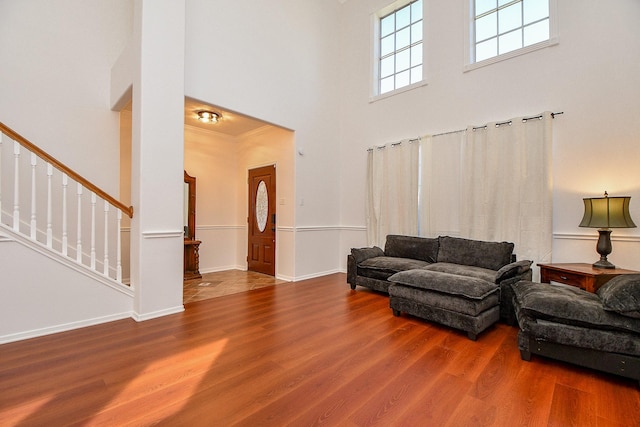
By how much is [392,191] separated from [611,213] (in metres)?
2.85

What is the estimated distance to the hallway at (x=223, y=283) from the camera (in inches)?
169

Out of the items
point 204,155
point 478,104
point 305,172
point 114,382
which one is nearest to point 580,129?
point 478,104

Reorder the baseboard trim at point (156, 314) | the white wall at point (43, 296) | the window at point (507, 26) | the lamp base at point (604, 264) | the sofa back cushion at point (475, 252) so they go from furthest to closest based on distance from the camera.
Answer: the window at point (507, 26) → the sofa back cushion at point (475, 252) → the baseboard trim at point (156, 314) → the lamp base at point (604, 264) → the white wall at point (43, 296)

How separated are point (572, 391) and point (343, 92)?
5790 millimetres

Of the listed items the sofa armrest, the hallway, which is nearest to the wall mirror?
the hallway

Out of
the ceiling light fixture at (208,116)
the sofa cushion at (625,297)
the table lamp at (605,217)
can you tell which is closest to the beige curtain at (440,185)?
the table lamp at (605,217)

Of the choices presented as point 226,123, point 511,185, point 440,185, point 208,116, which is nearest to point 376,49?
point 440,185

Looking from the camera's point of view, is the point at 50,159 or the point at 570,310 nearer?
the point at 570,310

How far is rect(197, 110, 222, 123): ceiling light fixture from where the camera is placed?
4.85m

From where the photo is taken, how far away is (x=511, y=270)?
10.2 ft

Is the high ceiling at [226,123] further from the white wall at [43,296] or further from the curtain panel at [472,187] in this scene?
the white wall at [43,296]

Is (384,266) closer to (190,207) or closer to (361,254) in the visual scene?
(361,254)

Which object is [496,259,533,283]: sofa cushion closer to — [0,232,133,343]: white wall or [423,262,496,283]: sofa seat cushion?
[423,262,496,283]: sofa seat cushion

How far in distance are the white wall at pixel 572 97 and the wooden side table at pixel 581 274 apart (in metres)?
0.57
